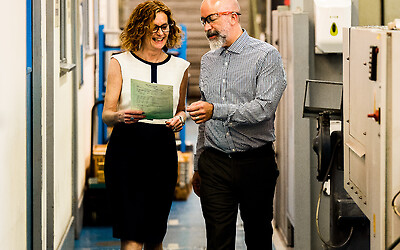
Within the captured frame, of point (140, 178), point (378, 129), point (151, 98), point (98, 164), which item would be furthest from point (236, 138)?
point (98, 164)

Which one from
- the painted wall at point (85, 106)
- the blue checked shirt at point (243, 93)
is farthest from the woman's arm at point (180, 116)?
the painted wall at point (85, 106)

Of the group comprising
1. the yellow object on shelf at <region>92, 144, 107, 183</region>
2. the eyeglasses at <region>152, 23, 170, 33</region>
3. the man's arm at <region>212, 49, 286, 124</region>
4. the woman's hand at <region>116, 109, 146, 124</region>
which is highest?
the eyeglasses at <region>152, 23, 170, 33</region>

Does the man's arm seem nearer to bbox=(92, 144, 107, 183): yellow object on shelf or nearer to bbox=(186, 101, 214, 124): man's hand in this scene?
bbox=(186, 101, 214, 124): man's hand

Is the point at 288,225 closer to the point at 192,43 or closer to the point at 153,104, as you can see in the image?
the point at 153,104

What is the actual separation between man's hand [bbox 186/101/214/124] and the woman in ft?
1.24

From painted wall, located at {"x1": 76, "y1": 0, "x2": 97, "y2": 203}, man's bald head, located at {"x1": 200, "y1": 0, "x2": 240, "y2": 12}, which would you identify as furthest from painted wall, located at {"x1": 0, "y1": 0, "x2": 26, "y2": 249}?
painted wall, located at {"x1": 76, "y1": 0, "x2": 97, "y2": 203}

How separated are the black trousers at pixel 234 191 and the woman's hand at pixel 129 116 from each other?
397 millimetres

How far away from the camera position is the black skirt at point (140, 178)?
12.3 feet

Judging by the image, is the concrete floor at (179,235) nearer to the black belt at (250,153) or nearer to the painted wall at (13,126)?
the black belt at (250,153)

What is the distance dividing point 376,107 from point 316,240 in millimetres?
2519

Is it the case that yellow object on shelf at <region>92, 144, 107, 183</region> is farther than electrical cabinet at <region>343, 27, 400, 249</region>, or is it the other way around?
yellow object on shelf at <region>92, 144, 107, 183</region>

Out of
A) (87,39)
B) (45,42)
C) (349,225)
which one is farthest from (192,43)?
(349,225)

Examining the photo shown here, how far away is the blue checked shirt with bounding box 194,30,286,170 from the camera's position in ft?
11.1

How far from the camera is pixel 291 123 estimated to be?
15.9 ft
